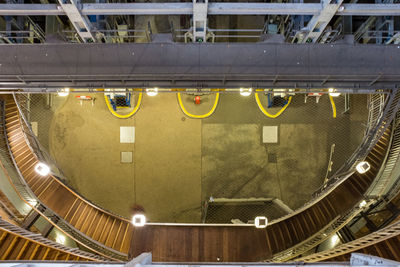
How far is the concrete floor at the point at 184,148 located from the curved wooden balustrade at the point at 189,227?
3331 mm

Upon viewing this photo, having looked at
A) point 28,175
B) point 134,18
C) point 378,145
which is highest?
point 134,18

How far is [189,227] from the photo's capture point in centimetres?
1027

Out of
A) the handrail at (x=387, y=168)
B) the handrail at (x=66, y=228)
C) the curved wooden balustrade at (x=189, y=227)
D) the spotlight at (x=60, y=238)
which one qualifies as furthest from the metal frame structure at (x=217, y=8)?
the spotlight at (x=60, y=238)

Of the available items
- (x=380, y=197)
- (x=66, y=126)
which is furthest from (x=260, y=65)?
(x=66, y=126)

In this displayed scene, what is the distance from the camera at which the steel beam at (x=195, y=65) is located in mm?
8375

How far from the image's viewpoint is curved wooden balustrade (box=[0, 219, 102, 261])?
7621 millimetres

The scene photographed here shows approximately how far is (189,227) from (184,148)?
5.12m

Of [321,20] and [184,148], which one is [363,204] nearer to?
[321,20]

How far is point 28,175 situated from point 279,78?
34.2 ft

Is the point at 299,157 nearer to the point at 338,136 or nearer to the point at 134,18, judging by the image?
the point at 338,136

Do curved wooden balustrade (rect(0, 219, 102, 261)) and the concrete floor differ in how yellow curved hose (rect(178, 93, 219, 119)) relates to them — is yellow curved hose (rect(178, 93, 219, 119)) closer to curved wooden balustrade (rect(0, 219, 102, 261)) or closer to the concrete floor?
the concrete floor

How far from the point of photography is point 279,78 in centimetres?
850

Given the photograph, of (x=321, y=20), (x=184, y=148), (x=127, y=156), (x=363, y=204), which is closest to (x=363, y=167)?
(x=363, y=204)

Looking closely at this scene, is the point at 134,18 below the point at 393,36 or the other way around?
the other way around
